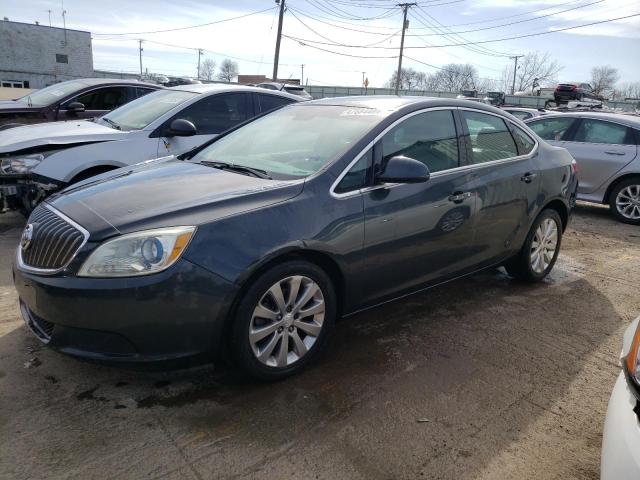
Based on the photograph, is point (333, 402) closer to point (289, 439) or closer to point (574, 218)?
point (289, 439)

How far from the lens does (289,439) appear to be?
2570 mm

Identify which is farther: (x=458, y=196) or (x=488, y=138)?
(x=488, y=138)

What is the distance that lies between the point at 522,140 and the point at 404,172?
1983mm

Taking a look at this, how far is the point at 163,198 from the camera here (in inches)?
115

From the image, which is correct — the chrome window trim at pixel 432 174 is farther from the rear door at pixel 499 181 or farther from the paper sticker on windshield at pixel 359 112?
the paper sticker on windshield at pixel 359 112

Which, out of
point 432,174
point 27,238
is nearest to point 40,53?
point 27,238

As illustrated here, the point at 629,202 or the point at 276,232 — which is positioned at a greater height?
the point at 276,232

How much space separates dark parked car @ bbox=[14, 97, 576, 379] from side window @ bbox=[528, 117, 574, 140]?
5179 millimetres

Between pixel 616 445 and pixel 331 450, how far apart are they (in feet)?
4.15

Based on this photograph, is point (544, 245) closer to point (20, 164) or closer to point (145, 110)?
point (145, 110)

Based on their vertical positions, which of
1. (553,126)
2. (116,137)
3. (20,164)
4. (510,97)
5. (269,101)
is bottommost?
(20,164)

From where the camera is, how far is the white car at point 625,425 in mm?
1622

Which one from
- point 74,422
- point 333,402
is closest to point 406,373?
point 333,402

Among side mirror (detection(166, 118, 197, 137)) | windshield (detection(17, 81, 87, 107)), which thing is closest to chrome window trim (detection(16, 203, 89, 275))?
side mirror (detection(166, 118, 197, 137))
